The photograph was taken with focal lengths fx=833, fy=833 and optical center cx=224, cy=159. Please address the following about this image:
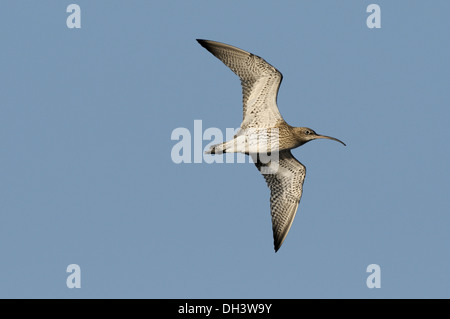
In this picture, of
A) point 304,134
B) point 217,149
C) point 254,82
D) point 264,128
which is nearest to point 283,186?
point 304,134

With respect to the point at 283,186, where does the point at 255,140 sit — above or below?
above

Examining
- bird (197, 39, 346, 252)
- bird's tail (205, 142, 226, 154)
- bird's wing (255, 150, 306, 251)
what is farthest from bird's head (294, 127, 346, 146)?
bird's tail (205, 142, 226, 154)

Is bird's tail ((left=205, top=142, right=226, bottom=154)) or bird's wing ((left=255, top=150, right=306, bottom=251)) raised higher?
bird's tail ((left=205, top=142, right=226, bottom=154))

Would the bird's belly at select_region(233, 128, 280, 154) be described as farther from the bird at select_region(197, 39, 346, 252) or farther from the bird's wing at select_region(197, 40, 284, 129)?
the bird's wing at select_region(197, 40, 284, 129)

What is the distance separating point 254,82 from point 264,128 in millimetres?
1136

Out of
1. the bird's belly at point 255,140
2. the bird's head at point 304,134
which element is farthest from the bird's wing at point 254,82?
the bird's head at point 304,134

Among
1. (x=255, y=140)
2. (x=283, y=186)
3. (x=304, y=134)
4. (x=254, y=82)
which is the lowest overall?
(x=283, y=186)

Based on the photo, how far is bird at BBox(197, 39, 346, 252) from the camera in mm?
19344

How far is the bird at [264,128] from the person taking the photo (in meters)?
19.3

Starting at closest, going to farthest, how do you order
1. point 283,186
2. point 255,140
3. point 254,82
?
1. point 254,82
2. point 255,140
3. point 283,186

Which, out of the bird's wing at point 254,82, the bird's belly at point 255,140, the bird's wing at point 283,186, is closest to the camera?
the bird's wing at point 254,82

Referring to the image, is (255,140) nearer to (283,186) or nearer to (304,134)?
(304,134)

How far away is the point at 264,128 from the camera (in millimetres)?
19828

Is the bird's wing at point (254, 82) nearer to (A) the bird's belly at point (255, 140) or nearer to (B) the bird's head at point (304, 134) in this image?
(A) the bird's belly at point (255, 140)
